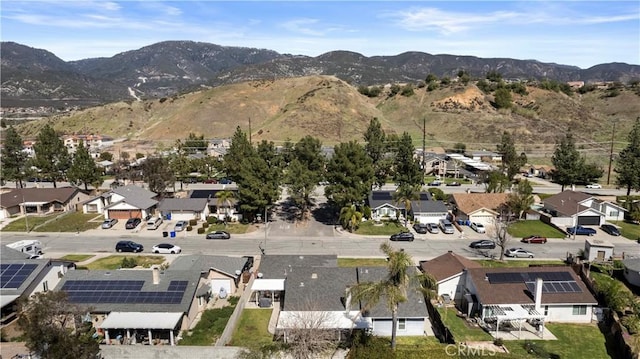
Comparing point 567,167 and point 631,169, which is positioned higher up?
point 631,169

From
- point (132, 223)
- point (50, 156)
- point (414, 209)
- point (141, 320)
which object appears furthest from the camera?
point (50, 156)

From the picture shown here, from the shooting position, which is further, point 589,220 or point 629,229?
point 589,220

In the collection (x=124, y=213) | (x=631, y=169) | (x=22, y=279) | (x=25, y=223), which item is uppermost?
(x=631, y=169)

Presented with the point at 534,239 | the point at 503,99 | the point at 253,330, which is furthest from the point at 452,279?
the point at 503,99

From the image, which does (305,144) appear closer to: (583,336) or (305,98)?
(583,336)

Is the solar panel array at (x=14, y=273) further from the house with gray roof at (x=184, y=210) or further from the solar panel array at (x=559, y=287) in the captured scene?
the solar panel array at (x=559, y=287)

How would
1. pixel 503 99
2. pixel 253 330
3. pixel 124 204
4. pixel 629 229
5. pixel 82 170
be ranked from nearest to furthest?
pixel 253 330, pixel 629 229, pixel 124 204, pixel 82 170, pixel 503 99

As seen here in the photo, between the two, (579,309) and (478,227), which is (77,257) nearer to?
(478,227)

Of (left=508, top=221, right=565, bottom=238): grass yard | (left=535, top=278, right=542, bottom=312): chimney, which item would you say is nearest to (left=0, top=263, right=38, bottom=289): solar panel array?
(left=535, top=278, right=542, bottom=312): chimney
